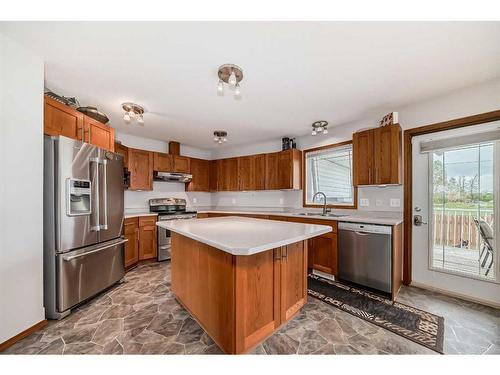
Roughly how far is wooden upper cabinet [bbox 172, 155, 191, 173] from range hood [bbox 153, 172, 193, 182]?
0.39 feet

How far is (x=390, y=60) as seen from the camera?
1851mm

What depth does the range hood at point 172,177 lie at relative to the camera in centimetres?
431

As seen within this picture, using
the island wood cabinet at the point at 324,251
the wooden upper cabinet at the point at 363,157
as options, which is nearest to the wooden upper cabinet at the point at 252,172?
the island wood cabinet at the point at 324,251

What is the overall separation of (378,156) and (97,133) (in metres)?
3.76

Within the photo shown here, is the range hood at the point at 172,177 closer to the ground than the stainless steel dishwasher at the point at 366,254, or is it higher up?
higher up

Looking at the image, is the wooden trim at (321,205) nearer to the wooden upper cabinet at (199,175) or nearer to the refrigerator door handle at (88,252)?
the wooden upper cabinet at (199,175)

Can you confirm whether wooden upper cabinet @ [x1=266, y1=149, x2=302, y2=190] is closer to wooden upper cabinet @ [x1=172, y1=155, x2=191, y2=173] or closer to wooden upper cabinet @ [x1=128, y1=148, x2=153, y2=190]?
wooden upper cabinet @ [x1=172, y1=155, x2=191, y2=173]

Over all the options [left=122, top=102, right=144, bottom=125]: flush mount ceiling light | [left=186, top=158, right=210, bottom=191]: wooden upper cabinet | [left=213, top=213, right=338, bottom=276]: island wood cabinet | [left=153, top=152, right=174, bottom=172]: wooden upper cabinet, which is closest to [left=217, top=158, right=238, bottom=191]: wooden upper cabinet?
[left=186, top=158, right=210, bottom=191]: wooden upper cabinet

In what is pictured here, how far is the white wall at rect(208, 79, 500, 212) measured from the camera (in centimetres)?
227

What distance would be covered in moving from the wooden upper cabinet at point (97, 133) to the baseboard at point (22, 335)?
191 centimetres
